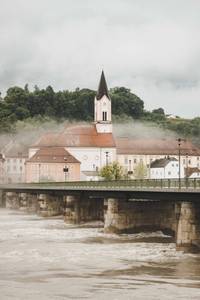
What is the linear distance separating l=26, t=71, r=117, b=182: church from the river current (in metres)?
100.0

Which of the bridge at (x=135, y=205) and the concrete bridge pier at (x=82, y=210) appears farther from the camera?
the concrete bridge pier at (x=82, y=210)

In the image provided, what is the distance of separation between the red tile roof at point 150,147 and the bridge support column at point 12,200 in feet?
→ 205

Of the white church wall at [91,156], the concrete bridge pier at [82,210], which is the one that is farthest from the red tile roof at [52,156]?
the concrete bridge pier at [82,210]

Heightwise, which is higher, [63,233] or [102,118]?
[102,118]

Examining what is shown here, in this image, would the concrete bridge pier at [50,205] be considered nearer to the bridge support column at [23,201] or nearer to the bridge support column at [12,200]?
the bridge support column at [23,201]

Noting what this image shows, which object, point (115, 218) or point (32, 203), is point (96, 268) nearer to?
point (115, 218)

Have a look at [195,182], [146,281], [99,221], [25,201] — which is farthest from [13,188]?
[146,281]

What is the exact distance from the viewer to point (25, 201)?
119 metres

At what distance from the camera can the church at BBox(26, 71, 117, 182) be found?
163000 mm

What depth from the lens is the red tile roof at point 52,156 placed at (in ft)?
536

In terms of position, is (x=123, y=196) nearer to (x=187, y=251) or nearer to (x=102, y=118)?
(x=187, y=251)

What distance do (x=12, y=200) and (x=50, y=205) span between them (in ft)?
93.2

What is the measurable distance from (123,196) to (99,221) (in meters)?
18.6

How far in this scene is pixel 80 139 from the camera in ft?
581
